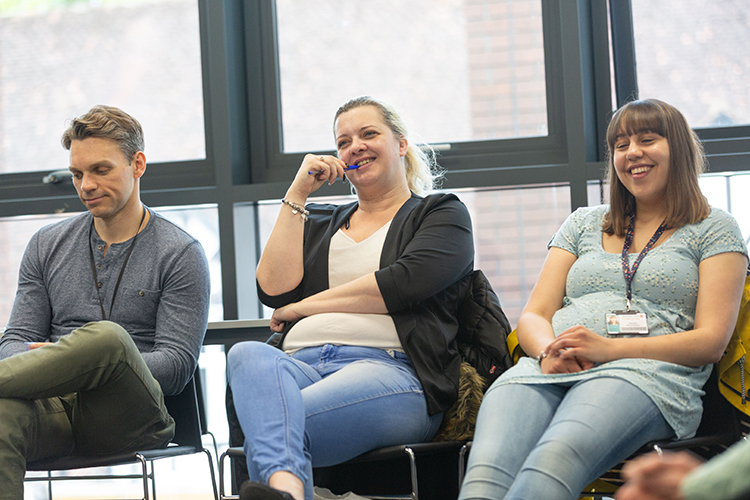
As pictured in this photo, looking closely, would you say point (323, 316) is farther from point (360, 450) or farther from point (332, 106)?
point (332, 106)

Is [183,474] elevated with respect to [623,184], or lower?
lower

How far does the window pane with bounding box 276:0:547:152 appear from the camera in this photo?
2.91m

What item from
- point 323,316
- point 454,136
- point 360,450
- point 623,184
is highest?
point 454,136

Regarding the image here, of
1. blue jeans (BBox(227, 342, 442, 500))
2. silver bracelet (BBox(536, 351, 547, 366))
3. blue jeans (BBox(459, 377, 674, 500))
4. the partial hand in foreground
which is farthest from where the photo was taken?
silver bracelet (BBox(536, 351, 547, 366))

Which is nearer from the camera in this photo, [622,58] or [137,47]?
[622,58]

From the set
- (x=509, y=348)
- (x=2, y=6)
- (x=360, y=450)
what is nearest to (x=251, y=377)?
(x=360, y=450)

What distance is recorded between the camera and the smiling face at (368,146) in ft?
7.32

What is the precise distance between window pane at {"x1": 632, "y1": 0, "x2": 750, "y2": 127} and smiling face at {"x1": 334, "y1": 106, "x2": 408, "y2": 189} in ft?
4.03

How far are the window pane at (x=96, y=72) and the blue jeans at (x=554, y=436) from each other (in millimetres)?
2006

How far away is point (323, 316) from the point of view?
2.03 meters

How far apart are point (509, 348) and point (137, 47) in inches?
87.5

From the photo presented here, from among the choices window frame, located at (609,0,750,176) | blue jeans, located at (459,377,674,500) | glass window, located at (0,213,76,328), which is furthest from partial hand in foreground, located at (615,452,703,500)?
glass window, located at (0,213,76,328)

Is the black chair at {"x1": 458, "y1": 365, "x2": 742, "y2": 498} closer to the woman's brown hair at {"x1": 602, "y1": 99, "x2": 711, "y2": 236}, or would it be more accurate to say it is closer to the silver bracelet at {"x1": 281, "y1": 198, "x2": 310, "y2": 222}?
the woman's brown hair at {"x1": 602, "y1": 99, "x2": 711, "y2": 236}

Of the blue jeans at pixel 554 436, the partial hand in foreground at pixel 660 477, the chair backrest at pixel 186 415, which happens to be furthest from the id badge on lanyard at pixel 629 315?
the chair backrest at pixel 186 415
